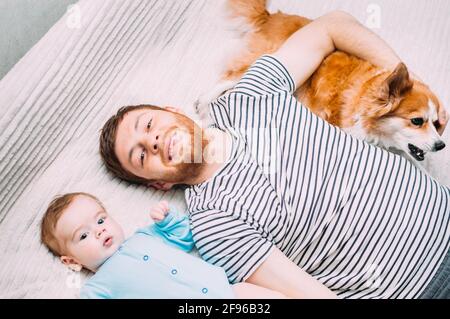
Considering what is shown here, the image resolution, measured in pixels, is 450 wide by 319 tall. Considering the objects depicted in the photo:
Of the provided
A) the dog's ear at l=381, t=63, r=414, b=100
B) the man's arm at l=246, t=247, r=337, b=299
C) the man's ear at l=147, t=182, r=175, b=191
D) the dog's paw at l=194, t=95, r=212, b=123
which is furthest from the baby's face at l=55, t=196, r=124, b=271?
the dog's ear at l=381, t=63, r=414, b=100

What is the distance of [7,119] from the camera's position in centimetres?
131

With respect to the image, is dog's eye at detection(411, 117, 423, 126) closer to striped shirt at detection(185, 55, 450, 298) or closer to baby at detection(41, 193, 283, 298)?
striped shirt at detection(185, 55, 450, 298)

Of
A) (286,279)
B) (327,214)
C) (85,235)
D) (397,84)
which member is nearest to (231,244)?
(286,279)

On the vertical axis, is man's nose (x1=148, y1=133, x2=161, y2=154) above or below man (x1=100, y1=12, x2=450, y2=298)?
above

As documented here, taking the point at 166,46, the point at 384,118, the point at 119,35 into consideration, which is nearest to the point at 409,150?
the point at 384,118

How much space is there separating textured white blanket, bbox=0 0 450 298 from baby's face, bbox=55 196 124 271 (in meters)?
0.08

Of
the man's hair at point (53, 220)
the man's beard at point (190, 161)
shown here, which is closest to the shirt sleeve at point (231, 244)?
the man's beard at point (190, 161)

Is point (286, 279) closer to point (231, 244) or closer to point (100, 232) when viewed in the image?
point (231, 244)

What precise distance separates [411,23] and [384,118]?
547 mm

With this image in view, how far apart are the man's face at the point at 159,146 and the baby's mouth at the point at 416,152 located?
0.74 meters

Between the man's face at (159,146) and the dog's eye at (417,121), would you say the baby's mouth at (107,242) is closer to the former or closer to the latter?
the man's face at (159,146)

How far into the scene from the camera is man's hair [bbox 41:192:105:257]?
128 centimetres

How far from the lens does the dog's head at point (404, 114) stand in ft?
5.06

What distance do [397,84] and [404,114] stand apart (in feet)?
0.49
